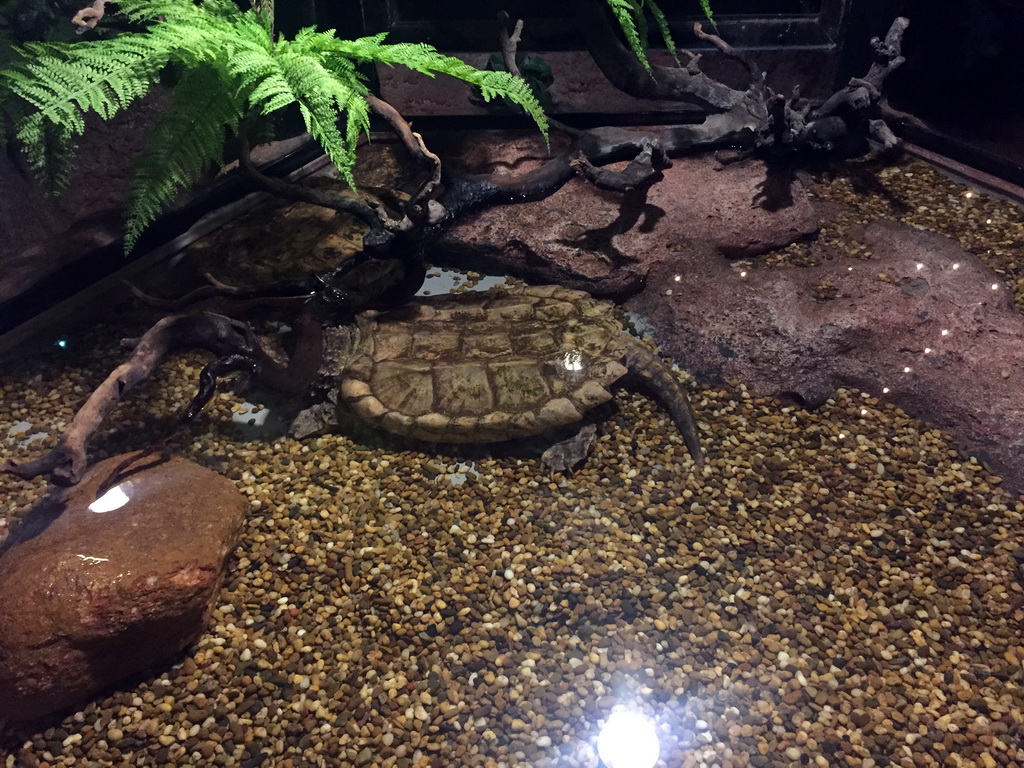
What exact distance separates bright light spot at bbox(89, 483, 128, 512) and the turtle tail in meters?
2.32

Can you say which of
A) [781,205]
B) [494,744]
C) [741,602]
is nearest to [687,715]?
[741,602]

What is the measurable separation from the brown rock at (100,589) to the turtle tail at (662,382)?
200 cm

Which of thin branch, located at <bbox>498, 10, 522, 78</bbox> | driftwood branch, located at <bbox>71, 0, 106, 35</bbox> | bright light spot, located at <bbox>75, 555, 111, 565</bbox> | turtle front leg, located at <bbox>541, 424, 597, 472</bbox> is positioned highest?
driftwood branch, located at <bbox>71, 0, 106, 35</bbox>

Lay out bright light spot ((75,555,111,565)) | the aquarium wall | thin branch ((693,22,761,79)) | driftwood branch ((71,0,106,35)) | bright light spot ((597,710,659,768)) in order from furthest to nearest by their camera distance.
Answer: the aquarium wall
thin branch ((693,22,761,79))
driftwood branch ((71,0,106,35))
bright light spot ((75,555,111,565))
bright light spot ((597,710,659,768))

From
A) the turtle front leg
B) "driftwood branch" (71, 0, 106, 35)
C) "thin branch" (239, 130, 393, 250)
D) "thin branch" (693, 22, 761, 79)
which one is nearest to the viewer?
"driftwood branch" (71, 0, 106, 35)

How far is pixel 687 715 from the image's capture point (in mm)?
2125

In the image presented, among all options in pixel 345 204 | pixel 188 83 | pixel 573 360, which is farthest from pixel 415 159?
pixel 573 360

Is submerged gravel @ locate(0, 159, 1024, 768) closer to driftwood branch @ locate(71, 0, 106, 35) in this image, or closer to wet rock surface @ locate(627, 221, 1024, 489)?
wet rock surface @ locate(627, 221, 1024, 489)

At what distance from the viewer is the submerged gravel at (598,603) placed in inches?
82.0

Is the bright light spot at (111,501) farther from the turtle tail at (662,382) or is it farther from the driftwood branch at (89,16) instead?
the turtle tail at (662,382)

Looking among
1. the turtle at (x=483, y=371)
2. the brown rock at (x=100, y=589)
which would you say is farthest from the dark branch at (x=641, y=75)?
the brown rock at (x=100, y=589)

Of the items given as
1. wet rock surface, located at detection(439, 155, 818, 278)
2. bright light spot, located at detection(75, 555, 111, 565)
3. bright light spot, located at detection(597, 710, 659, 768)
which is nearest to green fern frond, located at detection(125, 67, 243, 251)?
bright light spot, located at detection(75, 555, 111, 565)

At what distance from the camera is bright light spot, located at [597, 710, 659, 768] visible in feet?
6.64

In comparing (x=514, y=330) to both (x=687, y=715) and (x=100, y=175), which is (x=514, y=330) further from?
(x=100, y=175)
